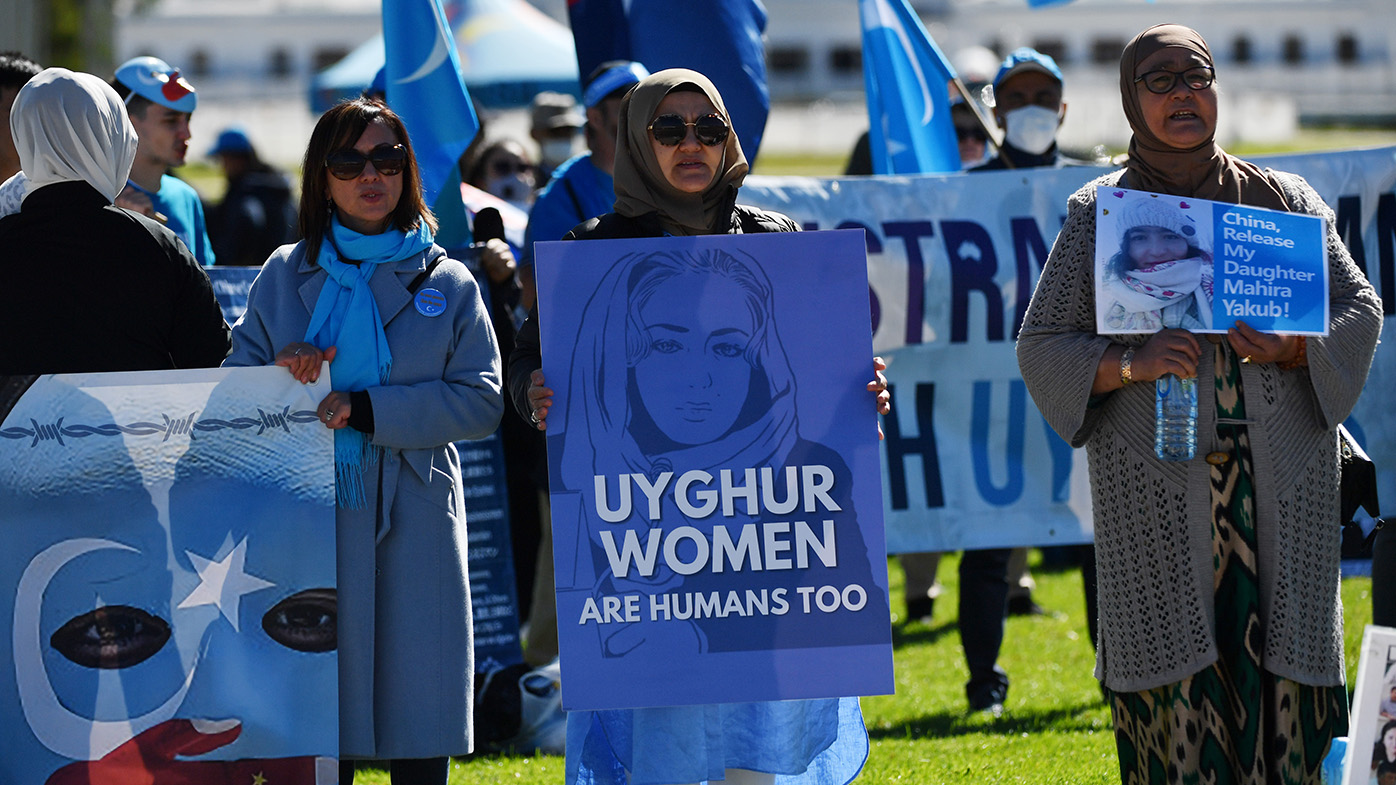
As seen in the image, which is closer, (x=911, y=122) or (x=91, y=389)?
(x=91, y=389)

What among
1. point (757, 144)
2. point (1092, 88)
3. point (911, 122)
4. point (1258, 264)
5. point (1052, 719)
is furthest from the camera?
point (1092, 88)

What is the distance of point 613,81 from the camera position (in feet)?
20.2

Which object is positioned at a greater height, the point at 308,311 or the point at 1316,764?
the point at 308,311

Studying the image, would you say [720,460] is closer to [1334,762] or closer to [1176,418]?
[1176,418]

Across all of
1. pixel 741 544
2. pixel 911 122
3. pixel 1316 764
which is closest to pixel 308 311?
pixel 741 544

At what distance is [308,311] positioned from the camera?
4.11 meters

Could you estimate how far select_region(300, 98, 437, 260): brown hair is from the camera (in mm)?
4109

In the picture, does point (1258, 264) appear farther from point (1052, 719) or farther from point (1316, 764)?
point (1052, 719)

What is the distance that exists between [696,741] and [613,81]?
9.54ft

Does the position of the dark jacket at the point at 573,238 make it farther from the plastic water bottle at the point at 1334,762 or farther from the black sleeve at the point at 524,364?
the plastic water bottle at the point at 1334,762

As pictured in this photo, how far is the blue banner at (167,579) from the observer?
397cm

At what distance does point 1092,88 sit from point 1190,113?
2355 inches

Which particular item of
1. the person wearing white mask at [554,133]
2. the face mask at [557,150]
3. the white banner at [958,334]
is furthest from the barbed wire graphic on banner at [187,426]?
the face mask at [557,150]

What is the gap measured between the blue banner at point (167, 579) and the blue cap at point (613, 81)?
A: 249cm
